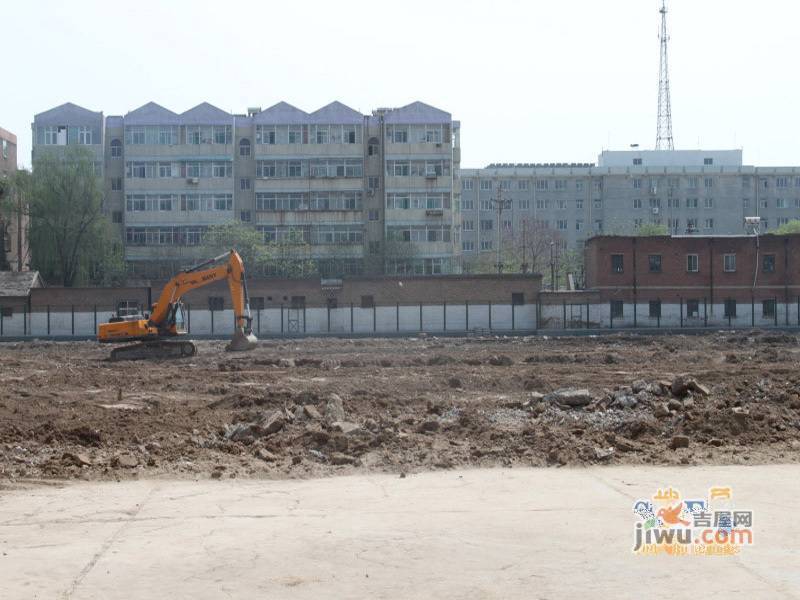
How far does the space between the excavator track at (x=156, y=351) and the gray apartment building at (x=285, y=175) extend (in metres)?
42.3

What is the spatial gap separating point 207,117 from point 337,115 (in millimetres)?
11425

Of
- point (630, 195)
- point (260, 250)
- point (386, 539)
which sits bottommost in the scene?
point (386, 539)

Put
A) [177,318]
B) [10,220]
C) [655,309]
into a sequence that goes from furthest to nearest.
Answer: [10,220], [655,309], [177,318]

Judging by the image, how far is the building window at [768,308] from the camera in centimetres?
6519

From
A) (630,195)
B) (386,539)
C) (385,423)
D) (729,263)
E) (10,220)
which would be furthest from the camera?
(630,195)

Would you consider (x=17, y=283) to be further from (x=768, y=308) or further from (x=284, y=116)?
(x=768, y=308)

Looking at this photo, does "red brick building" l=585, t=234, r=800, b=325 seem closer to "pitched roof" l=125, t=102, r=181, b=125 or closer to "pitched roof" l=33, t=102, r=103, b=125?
"pitched roof" l=125, t=102, r=181, b=125

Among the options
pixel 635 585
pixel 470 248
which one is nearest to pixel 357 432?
pixel 635 585

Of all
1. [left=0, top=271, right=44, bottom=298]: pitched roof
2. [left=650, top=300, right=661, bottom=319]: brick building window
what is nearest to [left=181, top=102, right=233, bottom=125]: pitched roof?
[left=0, top=271, right=44, bottom=298]: pitched roof

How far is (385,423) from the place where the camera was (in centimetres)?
1833

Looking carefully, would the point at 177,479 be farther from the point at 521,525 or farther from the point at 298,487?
the point at 521,525

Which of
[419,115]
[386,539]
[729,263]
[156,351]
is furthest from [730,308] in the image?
[386,539]

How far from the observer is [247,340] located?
40.8 m

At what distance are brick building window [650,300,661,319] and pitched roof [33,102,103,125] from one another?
51694 millimetres
